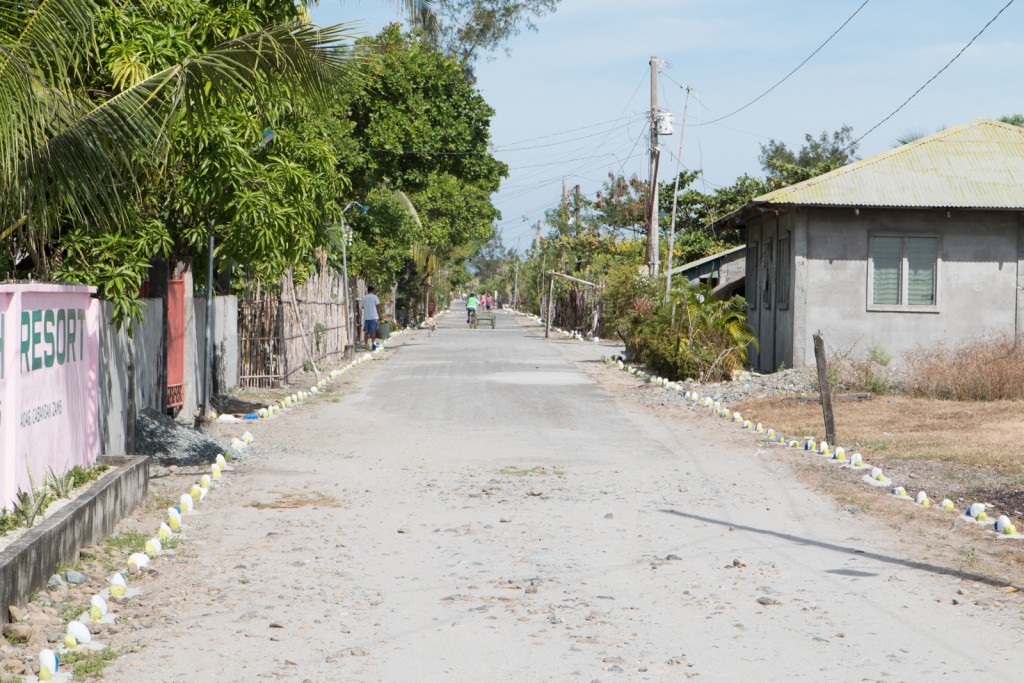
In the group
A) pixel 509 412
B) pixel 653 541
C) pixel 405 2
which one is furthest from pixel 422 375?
pixel 653 541

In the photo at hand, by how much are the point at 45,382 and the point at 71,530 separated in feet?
4.63

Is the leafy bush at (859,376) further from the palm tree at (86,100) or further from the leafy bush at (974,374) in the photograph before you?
the palm tree at (86,100)

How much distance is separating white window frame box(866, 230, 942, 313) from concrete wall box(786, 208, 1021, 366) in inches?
1.9

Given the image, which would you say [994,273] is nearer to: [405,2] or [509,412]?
[509,412]

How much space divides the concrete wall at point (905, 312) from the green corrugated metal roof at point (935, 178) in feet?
1.52

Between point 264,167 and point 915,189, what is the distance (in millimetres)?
15861

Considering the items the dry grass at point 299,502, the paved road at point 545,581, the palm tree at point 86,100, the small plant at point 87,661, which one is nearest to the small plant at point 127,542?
the paved road at point 545,581

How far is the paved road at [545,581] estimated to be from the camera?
5625 mm

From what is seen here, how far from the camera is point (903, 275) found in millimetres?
23516

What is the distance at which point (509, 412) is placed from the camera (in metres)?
17.6

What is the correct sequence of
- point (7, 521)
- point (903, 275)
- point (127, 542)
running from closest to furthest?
1. point (7, 521)
2. point (127, 542)
3. point (903, 275)

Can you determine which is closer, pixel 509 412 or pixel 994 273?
pixel 509 412

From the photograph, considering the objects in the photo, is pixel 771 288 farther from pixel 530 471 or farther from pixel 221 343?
pixel 530 471

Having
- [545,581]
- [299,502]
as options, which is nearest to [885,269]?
[299,502]
